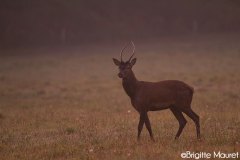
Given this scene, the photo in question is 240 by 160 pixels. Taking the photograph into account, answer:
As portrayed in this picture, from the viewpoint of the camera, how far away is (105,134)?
14.1m

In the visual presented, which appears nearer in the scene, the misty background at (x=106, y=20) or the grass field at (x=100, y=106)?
the grass field at (x=100, y=106)

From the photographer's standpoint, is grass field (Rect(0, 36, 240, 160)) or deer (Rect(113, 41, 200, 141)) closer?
grass field (Rect(0, 36, 240, 160))

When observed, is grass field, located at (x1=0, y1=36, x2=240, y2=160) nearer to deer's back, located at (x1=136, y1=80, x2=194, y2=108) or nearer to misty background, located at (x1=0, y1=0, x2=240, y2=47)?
deer's back, located at (x1=136, y1=80, x2=194, y2=108)

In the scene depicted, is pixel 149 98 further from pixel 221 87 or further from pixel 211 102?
pixel 221 87

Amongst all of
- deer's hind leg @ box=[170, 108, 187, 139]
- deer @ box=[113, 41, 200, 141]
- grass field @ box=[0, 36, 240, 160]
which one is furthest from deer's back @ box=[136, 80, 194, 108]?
grass field @ box=[0, 36, 240, 160]

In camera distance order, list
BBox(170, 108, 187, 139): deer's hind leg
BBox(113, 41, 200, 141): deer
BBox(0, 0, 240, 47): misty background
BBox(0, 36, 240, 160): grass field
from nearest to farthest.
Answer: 1. BBox(0, 36, 240, 160): grass field
2. BBox(113, 41, 200, 141): deer
3. BBox(170, 108, 187, 139): deer's hind leg
4. BBox(0, 0, 240, 47): misty background

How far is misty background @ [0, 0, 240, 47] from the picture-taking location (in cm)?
5534

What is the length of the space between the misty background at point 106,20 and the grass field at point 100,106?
5.27m

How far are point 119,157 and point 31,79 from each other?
25.2 meters

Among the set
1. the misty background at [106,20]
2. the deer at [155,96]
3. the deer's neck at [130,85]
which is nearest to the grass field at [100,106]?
the deer at [155,96]

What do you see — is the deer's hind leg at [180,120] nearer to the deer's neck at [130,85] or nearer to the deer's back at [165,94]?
the deer's back at [165,94]

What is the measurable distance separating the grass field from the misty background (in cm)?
527

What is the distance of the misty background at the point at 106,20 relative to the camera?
5534cm

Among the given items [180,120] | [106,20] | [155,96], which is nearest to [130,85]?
[155,96]
